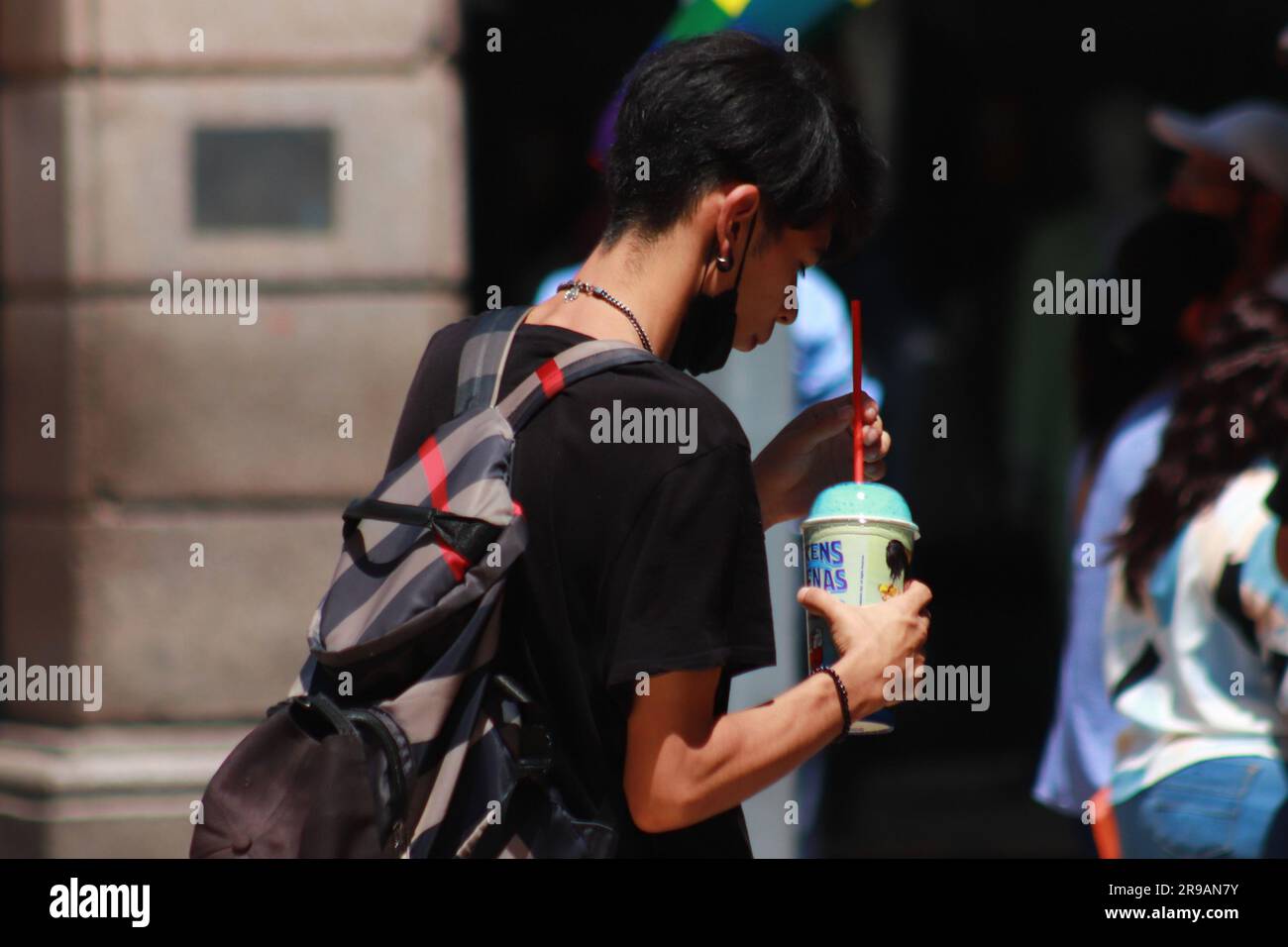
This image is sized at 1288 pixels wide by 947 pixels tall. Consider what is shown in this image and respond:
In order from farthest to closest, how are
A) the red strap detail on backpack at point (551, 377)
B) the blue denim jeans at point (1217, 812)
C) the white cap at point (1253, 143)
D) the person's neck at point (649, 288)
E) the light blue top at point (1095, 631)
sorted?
1. the white cap at point (1253, 143)
2. the light blue top at point (1095, 631)
3. the blue denim jeans at point (1217, 812)
4. the person's neck at point (649, 288)
5. the red strap detail on backpack at point (551, 377)

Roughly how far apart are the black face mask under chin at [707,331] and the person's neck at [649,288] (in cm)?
3

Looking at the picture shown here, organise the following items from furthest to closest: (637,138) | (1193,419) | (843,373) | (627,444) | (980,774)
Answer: (980,774), (843,373), (1193,419), (637,138), (627,444)

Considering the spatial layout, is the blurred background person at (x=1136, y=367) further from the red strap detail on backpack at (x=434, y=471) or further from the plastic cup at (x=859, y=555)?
the red strap detail on backpack at (x=434, y=471)

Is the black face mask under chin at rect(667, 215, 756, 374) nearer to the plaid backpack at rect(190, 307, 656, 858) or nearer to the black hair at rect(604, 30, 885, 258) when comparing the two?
the black hair at rect(604, 30, 885, 258)

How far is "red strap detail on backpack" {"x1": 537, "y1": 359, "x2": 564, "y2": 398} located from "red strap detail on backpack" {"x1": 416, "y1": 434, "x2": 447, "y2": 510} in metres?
0.14

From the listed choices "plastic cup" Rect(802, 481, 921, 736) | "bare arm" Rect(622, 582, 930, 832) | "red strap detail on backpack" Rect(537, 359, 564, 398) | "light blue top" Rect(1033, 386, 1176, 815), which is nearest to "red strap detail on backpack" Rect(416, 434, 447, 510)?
"red strap detail on backpack" Rect(537, 359, 564, 398)

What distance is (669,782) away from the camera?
174 centimetres

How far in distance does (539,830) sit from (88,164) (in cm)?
350

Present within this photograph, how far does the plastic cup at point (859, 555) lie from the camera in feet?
6.40

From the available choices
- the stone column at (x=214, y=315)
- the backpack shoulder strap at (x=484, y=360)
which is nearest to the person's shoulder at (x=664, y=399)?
the backpack shoulder strap at (x=484, y=360)

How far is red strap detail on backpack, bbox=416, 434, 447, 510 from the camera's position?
1.75 meters

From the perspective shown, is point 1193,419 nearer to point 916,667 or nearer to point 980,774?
point 916,667

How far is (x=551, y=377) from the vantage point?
1.80m
